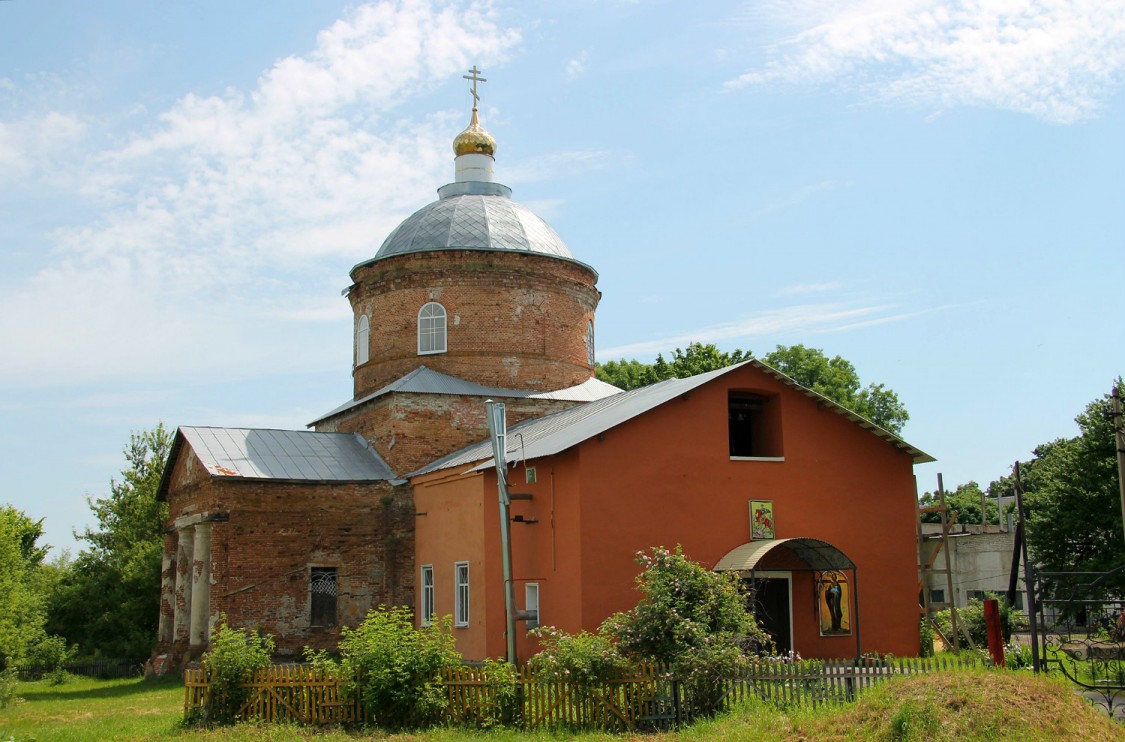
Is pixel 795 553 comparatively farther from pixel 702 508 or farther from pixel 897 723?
pixel 897 723

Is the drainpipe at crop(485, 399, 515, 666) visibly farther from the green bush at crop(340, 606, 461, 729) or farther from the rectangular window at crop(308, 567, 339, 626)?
the rectangular window at crop(308, 567, 339, 626)

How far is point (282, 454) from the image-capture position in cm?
2542

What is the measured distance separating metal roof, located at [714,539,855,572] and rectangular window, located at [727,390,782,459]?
5.80 ft

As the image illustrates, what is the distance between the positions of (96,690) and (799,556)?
1460cm

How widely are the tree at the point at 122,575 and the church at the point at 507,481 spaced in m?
4.13

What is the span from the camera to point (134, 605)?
31469 mm

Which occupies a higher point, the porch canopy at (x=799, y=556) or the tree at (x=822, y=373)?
the tree at (x=822, y=373)

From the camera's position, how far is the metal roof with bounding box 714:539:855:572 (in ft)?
60.9

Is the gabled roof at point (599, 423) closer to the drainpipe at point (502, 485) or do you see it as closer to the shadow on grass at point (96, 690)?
the drainpipe at point (502, 485)

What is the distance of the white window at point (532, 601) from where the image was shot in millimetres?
19719

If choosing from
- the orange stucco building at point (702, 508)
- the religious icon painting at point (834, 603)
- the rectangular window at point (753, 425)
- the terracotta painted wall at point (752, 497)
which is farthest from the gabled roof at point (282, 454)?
the religious icon painting at point (834, 603)

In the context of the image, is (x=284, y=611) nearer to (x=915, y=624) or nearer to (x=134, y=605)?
(x=134, y=605)

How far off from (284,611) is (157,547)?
948 centimetres

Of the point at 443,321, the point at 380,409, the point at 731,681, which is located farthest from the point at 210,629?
the point at 731,681
